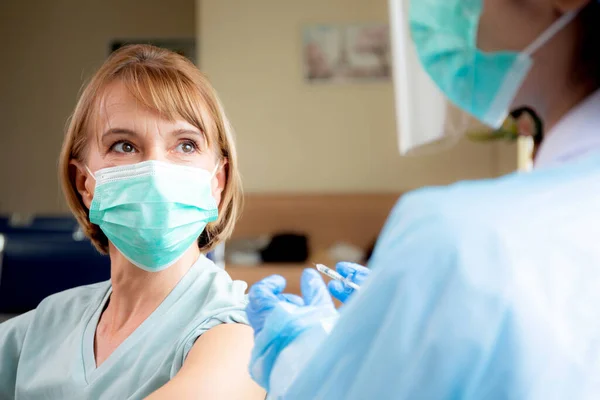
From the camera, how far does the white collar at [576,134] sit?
0.60m

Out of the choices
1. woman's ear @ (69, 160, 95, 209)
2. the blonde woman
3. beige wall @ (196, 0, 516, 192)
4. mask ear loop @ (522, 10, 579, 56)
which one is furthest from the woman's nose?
beige wall @ (196, 0, 516, 192)

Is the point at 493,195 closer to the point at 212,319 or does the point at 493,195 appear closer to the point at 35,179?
the point at 212,319

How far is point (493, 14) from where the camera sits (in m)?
0.67

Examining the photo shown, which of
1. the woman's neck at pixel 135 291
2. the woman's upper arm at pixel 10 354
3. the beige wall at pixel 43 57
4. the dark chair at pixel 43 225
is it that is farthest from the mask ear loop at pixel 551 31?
the beige wall at pixel 43 57

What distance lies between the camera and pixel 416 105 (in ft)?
3.17

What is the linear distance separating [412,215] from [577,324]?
0.46 feet

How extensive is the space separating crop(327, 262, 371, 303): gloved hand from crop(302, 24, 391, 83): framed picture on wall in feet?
12.8

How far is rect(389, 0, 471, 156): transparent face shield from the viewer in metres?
0.90

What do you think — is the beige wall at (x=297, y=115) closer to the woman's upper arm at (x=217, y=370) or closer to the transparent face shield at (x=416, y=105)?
the transparent face shield at (x=416, y=105)

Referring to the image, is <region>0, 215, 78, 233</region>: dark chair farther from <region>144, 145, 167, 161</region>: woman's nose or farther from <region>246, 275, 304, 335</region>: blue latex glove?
<region>246, 275, 304, 335</region>: blue latex glove

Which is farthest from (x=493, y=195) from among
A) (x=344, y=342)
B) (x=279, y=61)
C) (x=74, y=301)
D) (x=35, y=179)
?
(x=35, y=179)

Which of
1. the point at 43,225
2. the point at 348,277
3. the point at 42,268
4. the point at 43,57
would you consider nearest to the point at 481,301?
the point at 348,277

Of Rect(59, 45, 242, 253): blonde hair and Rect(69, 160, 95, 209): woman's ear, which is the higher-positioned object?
Rect(59, 45, 242, 253): blonde hair

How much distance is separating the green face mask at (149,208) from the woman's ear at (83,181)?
0.8 inches
